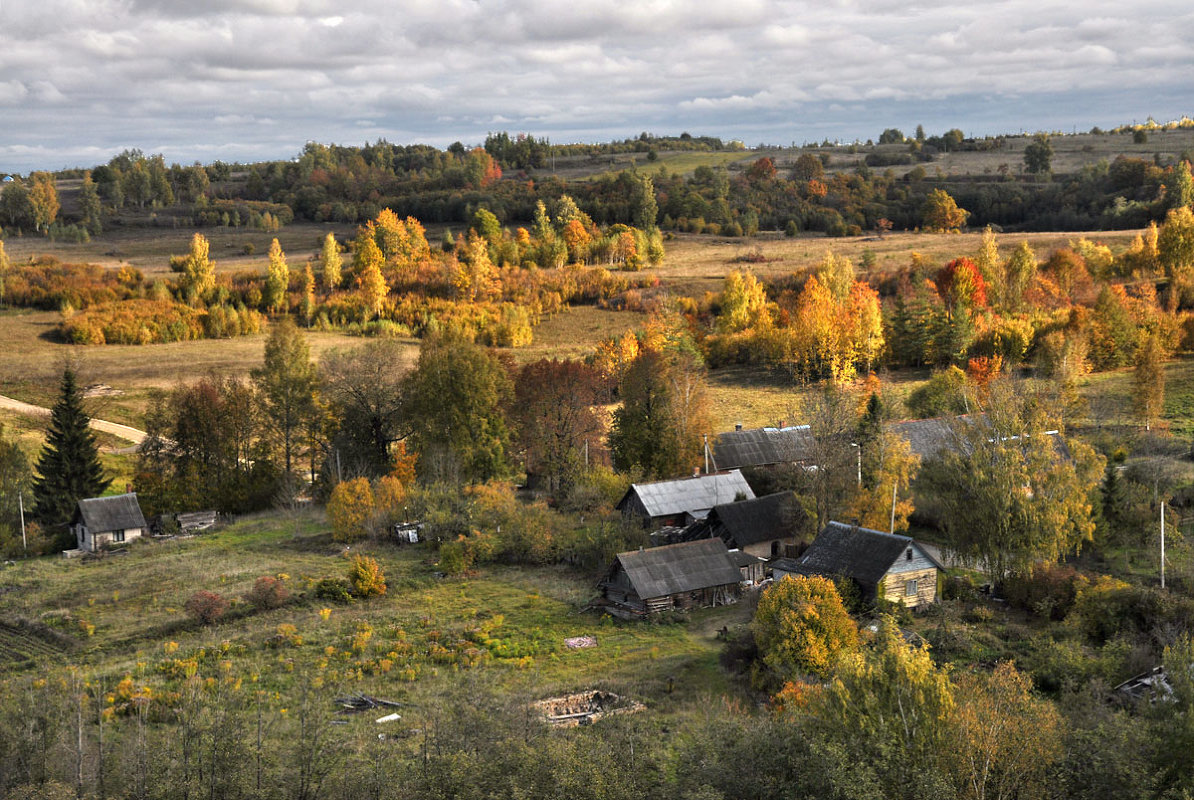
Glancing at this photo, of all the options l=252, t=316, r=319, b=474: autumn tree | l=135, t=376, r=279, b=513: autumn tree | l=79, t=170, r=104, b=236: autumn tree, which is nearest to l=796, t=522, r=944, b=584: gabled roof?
l=252, t=316, r=319, b=474: autumn tree

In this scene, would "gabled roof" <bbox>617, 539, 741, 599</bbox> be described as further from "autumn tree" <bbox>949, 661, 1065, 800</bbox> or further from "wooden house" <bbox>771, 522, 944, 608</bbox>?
"autumn tree" <bbox>949, 661, 1065, 800</bbox>

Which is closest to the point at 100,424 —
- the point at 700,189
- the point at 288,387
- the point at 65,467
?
the point at 65,467

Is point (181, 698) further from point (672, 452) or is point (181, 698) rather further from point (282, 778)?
point (672, 452)

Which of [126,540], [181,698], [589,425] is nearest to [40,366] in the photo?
[126,540]

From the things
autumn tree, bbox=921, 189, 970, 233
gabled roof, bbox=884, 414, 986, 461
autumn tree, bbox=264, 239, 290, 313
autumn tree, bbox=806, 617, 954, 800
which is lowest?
gabled roof, bbox=884, 414, 986, 461

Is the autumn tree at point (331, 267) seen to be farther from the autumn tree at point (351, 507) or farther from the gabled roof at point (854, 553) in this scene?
the gabled roof at point (854, 553)

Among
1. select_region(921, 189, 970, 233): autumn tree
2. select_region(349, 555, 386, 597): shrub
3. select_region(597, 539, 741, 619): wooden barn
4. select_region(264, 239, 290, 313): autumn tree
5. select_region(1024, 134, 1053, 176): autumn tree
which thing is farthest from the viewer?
select_region(1024, 134, 1053, 176): autumn tree

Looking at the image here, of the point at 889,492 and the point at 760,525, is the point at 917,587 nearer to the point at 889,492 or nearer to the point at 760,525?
the point at 889,492
